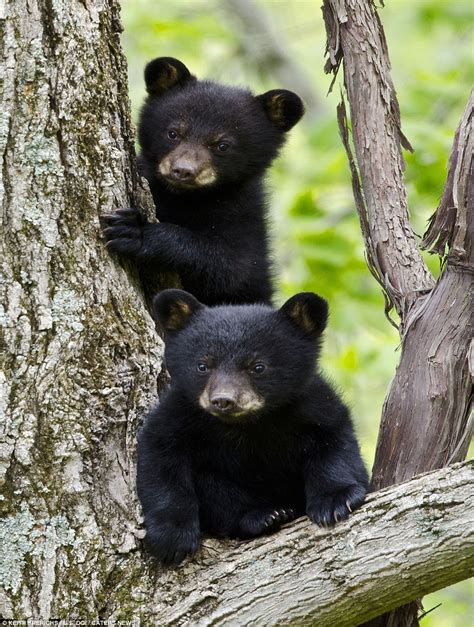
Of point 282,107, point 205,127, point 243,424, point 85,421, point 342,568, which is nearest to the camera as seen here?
point 342,568

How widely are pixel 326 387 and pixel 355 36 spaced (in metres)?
1.70

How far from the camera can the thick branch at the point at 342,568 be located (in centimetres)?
325

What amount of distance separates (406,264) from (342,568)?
5.24 feet

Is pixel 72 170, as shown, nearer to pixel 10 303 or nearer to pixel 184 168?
pixel 10 303

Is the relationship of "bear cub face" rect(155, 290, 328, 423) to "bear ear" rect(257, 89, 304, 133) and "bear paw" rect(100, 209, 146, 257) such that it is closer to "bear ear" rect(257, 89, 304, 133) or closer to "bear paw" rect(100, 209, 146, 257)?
"bear paw" rect(100, 209, 146, 257)

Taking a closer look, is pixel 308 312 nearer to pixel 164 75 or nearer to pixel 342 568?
pixel 342 568

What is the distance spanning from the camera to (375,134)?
14.7ft

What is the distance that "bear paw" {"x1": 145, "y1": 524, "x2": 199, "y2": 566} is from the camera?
148 inches

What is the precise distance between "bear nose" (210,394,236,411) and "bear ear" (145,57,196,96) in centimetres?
265

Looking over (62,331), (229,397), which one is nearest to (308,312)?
(229,397)

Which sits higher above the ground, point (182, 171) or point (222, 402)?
point (182, 171)

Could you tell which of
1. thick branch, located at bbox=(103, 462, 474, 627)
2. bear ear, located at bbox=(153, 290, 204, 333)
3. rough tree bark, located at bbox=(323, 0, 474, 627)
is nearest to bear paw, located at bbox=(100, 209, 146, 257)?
bear ear, located at bbox=(153, 290, 204, 333)

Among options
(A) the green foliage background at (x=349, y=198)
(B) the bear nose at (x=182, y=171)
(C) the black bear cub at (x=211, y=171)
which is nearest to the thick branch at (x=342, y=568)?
(A) the green foliage background at (x=349, y=198)

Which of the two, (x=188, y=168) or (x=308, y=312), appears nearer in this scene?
(x=308, y=312)
